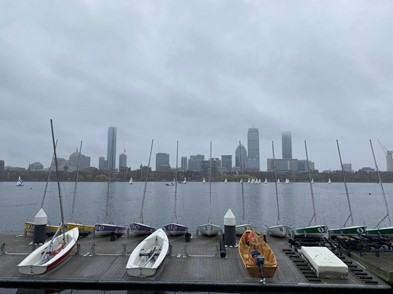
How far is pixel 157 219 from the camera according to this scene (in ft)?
178

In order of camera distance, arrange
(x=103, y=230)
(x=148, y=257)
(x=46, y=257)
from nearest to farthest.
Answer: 1. (x=46, y=257)
2. (x=148, y=257)
3. (x=103, y=230)

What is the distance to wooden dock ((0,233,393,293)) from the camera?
14.4m

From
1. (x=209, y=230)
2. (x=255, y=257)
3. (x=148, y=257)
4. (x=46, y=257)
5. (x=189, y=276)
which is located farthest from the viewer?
(x=209, y=230)

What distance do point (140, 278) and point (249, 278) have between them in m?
5.04

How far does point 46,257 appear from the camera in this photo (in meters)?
17.5

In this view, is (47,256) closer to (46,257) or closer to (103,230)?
(46,257)

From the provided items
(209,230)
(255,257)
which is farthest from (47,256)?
(209,230)

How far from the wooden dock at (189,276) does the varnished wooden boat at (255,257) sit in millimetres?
356

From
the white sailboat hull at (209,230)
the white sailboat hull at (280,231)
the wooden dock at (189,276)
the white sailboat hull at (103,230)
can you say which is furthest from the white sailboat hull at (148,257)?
the white sailboat hull at (280,231)

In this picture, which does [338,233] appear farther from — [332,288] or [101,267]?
[101,267]

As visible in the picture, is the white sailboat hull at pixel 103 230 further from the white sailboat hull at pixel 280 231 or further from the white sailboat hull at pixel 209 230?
the white sailboat hull at pixel 280 231

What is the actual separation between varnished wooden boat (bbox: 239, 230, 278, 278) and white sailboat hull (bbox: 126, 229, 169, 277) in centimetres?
431

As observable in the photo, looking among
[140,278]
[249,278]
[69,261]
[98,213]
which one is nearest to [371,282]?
[249,278]

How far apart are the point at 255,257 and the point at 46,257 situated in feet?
36.2
